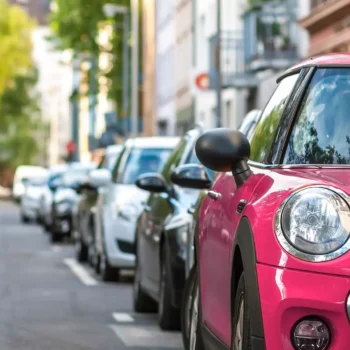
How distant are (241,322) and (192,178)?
3.54 m

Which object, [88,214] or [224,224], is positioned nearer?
[224,224]

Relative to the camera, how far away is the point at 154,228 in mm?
12312

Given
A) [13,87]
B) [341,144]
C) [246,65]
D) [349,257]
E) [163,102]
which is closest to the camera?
[349,257]

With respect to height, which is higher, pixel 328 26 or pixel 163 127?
pixel 328 26

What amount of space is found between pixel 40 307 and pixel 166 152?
15.4ft

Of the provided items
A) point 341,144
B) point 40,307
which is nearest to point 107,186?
point 40,307

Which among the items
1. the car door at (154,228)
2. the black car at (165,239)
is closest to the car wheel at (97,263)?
the black car at (165,239)

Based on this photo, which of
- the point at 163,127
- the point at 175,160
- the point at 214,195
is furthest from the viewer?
the point at 163,127

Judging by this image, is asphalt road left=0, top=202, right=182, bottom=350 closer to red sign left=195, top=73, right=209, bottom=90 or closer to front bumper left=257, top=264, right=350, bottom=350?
front bumper left=257, top=264, right=350, bottom=350

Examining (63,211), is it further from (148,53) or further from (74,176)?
(148,53)

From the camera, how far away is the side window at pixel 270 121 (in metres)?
6.80

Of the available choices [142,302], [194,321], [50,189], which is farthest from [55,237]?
[194,321]

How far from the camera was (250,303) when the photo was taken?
19.5ft

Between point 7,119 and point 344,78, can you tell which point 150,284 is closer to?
point 344,78
